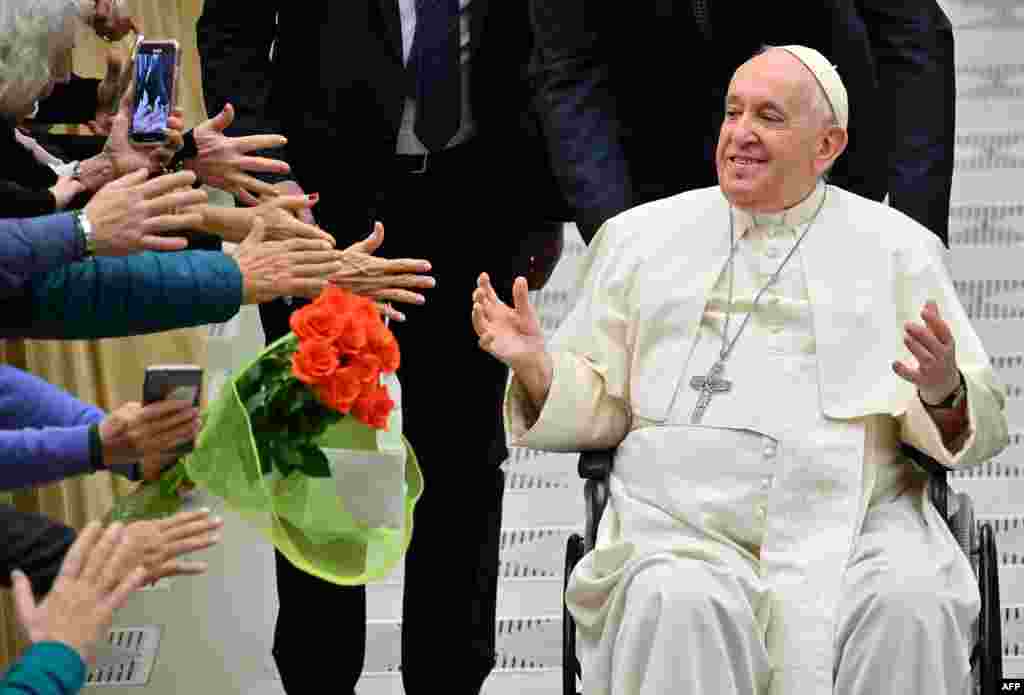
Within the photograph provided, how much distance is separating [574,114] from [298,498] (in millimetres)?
1183

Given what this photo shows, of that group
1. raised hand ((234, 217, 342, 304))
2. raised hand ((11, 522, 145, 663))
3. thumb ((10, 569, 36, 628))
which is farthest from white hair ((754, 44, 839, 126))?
thumb ((10, 569, 36, 628))

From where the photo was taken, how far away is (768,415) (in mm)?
4258

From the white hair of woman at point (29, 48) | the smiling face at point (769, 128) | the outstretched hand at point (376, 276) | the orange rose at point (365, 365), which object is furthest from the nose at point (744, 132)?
the white hair of woman at point (29, 48)

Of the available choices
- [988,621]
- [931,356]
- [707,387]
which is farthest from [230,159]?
[988,621]

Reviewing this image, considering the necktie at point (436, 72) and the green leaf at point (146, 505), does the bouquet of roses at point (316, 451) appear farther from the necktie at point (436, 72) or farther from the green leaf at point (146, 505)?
the necktie at point (436, 72)

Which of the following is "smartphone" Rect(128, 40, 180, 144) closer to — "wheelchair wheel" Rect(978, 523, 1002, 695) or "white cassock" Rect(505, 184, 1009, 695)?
"white cassock" Rect(505, 184, 1009, 695)

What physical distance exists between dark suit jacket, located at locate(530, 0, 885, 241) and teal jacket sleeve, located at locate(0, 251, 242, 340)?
0.89 m

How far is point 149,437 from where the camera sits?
3.76 m

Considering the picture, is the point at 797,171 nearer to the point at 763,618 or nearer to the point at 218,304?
the point at 763,618

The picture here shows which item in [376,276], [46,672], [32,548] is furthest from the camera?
[376,276]

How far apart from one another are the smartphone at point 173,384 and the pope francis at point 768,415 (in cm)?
65

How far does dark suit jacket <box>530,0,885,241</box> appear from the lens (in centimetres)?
459

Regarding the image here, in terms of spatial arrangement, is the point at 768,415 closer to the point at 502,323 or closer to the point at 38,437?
the point at 502,323

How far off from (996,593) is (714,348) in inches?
29.4
